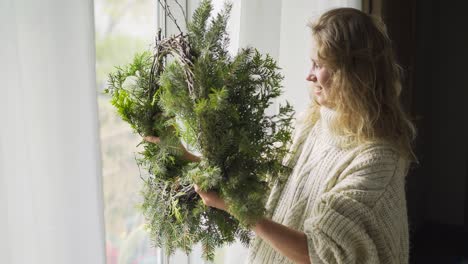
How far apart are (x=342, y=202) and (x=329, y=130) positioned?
0.80 feet

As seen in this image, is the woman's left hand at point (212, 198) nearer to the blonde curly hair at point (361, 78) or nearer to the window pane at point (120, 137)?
the blonde curly hair at point (361, 78)

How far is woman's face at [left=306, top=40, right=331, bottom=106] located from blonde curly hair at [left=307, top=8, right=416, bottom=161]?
0.01 metres

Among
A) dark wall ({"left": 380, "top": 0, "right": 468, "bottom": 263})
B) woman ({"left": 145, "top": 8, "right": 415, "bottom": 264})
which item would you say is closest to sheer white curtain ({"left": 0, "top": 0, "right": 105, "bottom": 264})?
woman ({"left": 145, "top": 8, "right": 415, "bottom": 264})

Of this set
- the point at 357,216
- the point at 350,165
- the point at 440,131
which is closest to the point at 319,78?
the point at 350,165

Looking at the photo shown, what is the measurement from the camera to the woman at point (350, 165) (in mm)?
1119

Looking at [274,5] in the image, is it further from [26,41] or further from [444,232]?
[444,232]

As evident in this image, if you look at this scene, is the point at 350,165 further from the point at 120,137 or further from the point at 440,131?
the point at 440,131

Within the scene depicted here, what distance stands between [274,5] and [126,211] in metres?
0.80

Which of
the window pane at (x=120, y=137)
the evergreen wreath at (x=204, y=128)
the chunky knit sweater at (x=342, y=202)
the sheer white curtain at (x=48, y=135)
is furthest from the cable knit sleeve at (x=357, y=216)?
the window pane at (x=120, y=137)

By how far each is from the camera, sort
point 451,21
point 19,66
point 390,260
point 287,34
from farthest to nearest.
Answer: point 451,21
point 287,34
point 390,260
point 19,66

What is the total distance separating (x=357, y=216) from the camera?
112cm

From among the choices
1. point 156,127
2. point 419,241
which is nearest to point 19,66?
point 156,127

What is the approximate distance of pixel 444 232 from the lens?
3.61m

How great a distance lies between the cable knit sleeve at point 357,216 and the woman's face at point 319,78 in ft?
0.56
